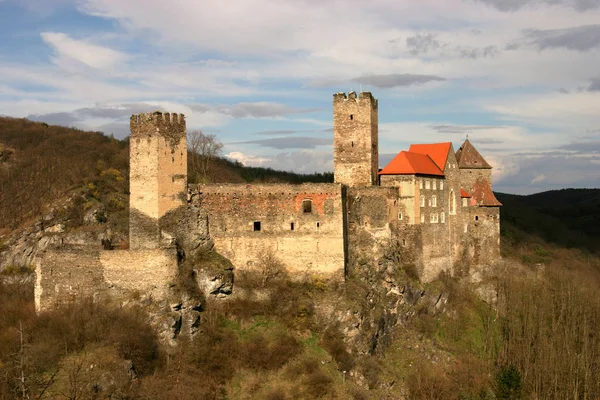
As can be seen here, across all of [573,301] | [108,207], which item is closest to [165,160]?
[108,207]

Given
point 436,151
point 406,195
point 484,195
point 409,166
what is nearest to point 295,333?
point 406,195

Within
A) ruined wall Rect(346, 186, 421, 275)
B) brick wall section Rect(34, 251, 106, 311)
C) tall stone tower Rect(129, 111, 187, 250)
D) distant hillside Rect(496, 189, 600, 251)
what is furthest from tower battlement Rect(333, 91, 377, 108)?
distant hillside Rect(496, 189, 600, 251)

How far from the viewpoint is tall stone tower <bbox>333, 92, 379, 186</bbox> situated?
151 feet

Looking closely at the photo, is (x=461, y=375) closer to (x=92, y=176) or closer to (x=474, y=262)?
(x=474, y=262)

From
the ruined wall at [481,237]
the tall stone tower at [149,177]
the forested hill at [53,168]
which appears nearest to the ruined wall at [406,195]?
the ruined wall at [481,237]

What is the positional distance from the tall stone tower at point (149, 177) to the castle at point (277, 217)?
6 cm

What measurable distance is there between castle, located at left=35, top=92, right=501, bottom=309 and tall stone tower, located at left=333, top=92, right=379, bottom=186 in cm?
7

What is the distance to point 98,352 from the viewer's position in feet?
114

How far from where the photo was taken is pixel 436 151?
53.0 meters

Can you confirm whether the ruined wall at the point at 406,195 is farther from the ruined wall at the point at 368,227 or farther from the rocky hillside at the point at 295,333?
the rocky hillside at the point at 295,333

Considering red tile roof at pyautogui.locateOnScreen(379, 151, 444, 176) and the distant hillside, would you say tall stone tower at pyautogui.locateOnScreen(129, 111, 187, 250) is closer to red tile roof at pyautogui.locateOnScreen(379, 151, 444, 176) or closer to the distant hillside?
red tile roof at pyautogui.locateOnScreen(379, 151, 444, 176)

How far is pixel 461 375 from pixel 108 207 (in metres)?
34.9

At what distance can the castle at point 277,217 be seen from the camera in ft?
126

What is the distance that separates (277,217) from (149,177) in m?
8.20
